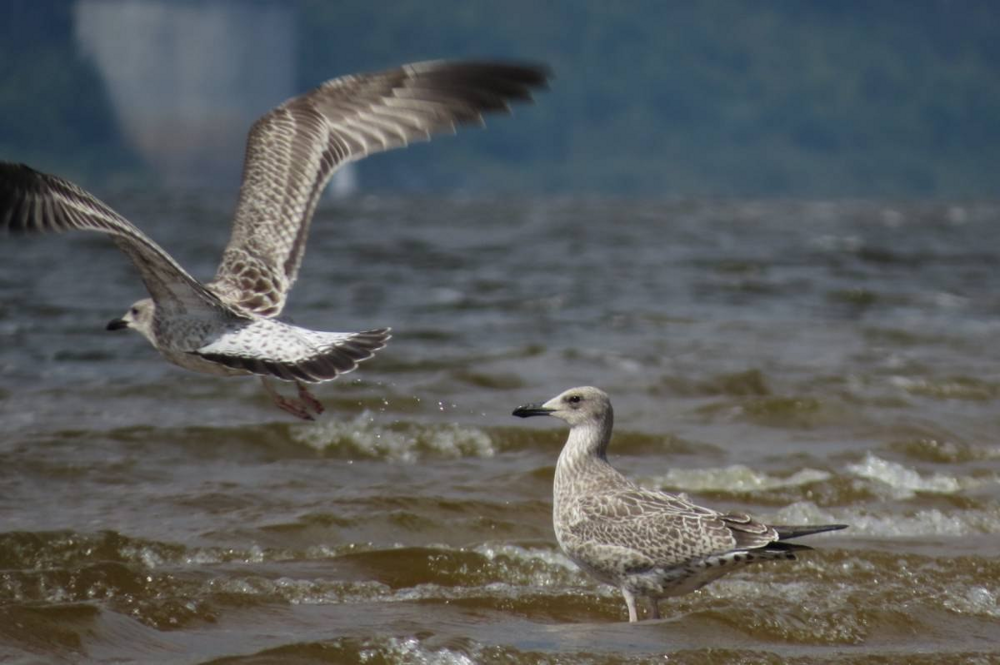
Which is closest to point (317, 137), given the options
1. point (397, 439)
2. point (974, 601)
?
point (397, 439)

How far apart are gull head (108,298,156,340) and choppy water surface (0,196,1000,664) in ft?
3.01

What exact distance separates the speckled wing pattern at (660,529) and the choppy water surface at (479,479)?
0.26m

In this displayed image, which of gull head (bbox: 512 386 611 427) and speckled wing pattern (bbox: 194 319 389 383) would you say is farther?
gull head (bbox: 512 386 611 427)

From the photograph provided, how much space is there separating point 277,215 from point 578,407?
194cm

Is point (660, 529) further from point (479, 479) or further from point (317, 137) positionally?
point (317, 137)

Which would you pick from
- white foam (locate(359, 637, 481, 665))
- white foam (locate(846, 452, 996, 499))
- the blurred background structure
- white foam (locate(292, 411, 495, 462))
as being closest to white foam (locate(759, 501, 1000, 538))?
white foam (locate(846, 452, 996, 499))

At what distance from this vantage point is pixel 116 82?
12075 cm

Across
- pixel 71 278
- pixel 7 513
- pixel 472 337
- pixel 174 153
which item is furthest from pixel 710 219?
pixel 174 153

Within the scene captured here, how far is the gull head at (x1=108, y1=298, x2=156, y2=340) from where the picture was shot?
632 cm

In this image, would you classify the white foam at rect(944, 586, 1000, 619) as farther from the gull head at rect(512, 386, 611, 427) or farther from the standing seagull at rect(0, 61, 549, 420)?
the standing seagull at rect(0, 61, 549, 420)

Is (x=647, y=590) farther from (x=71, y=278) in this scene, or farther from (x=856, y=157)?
(x=856, y=157)

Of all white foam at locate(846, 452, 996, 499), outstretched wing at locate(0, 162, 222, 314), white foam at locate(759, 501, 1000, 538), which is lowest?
white foam at locate(759, 501, 1000, 538)

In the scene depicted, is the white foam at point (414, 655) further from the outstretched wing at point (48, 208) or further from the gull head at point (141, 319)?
the gull head at point (141, 319)

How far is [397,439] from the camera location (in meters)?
8.51
